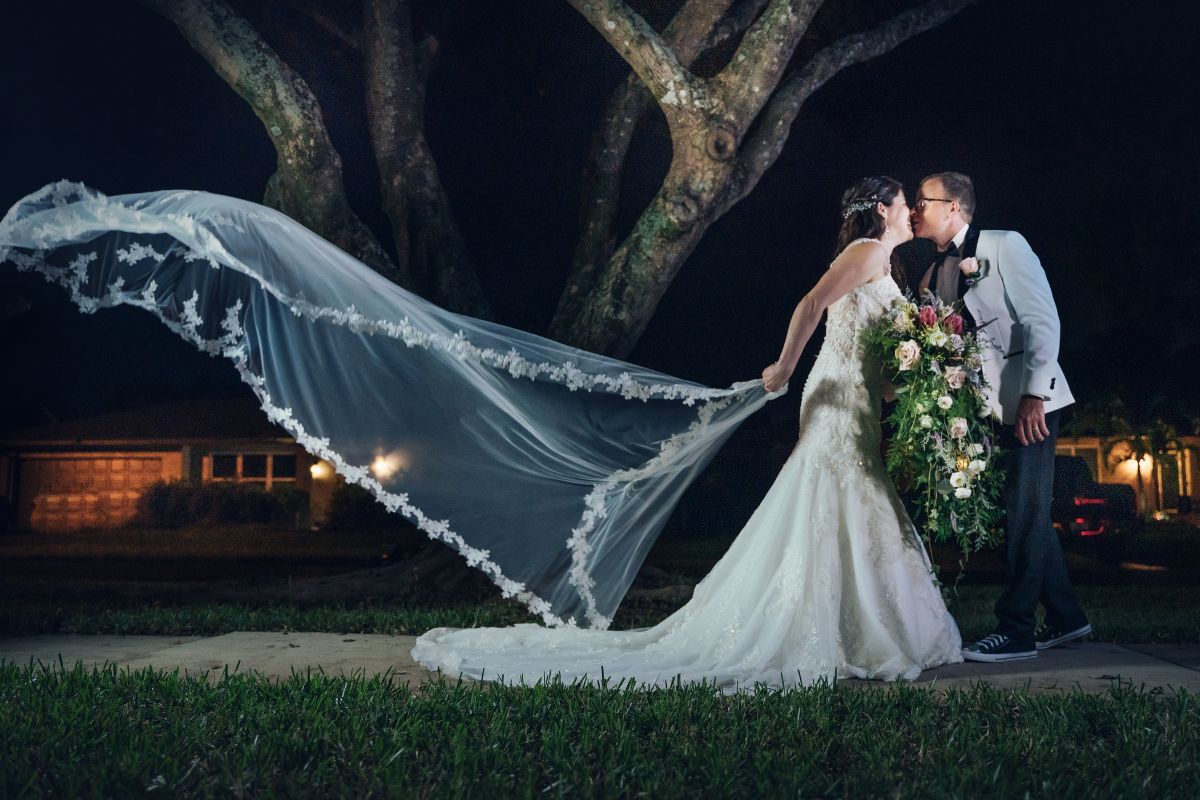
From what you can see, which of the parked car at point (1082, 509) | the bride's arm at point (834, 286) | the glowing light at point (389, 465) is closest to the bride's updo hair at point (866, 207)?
the bride's arm at point (834, 286)

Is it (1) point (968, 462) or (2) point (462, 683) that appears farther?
(1) point (968, 462)

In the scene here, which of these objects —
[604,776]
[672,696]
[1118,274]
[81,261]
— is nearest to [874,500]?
[672,696]

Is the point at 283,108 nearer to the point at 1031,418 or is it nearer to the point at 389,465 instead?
the point at 389,465

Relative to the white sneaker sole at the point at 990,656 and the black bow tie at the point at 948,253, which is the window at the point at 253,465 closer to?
the black bow tie at the point at 948,253

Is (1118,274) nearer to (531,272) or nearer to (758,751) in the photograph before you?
(531,272)

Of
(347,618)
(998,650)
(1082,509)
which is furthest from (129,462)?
(998,650)

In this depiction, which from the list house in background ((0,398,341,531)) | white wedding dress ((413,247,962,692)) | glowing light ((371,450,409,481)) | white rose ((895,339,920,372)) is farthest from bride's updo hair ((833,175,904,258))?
house in background ((0,398,341,531))

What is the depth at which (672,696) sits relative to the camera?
445cm

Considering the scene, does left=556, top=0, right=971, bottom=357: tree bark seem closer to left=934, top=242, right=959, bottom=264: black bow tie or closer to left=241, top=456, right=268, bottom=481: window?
left=934, top=242, right=959, bottom=264: black bow tie

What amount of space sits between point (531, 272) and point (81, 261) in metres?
16.3

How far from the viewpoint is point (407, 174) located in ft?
31.1

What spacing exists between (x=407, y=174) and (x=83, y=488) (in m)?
31.1

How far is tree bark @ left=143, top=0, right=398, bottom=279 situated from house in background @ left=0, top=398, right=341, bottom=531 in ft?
82.4

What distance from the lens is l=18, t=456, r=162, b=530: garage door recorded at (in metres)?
33.2
